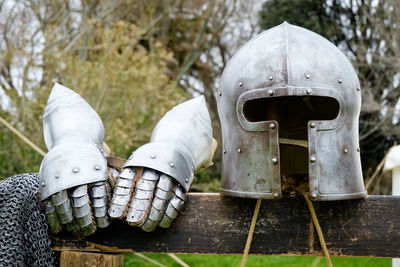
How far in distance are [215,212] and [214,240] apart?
8cm

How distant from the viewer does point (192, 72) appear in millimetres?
9242

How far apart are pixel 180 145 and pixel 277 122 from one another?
0.95ft

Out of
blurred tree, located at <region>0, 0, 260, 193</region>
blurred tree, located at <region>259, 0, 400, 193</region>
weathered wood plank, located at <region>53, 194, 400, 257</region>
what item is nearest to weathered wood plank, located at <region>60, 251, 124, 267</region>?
weathered wood plank, located at <region>53, 194, 400, 257</region>

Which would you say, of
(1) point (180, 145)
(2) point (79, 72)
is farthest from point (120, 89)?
(1) point (180, 145)

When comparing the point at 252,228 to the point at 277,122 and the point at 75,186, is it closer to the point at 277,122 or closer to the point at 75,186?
the point at 277,122

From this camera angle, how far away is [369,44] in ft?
22.2

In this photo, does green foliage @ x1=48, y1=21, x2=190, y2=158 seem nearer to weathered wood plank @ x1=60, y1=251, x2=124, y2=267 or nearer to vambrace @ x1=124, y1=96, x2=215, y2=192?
vambrace @ x1=124, y1=96, x2=215, y2=192

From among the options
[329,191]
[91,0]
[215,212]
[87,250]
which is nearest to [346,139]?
[329,191]

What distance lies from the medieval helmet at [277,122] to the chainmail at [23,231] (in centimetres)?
52

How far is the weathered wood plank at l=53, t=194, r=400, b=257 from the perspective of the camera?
1.27 m

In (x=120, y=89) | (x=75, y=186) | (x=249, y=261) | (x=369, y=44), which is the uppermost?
(x=369, y=44)

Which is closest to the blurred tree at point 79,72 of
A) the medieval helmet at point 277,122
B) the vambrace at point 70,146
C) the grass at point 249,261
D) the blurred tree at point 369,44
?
the grass at point 249,261

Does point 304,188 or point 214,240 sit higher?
point 304,188

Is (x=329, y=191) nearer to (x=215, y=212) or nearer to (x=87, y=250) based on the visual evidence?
(x=215, y=212)
